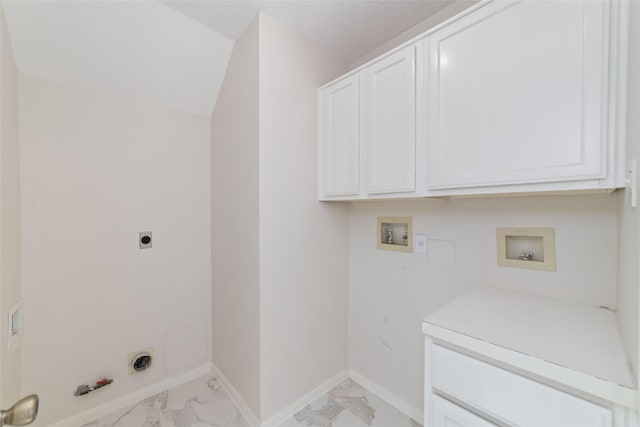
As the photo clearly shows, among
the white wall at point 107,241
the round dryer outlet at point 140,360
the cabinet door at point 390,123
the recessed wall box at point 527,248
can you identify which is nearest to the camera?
the recessed wall box at point 527,248

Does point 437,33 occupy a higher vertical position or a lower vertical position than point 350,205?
higher

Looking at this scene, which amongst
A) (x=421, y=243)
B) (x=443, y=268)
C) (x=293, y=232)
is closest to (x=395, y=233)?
(x=421, y=243)

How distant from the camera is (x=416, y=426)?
1444 millimetres

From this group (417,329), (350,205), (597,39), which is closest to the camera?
(597,39)

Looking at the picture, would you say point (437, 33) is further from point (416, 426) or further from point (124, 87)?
point (416, 426)

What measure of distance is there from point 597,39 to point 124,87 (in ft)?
7.42

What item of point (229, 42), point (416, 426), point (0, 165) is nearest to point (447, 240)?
point (416, 426)

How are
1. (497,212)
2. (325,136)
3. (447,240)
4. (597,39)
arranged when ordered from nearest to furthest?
(597,39)
(497,212)
(447,240)
(325,136)

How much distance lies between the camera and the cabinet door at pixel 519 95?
0.76 m

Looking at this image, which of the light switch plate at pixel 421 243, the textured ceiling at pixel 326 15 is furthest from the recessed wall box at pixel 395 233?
the textured ceiling at pixel 326 15

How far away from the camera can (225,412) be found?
1560mm

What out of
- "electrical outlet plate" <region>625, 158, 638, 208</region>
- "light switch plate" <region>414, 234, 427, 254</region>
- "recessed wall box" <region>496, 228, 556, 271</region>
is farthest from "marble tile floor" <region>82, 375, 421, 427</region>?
"electrical outlet plate" <region>625, 158, 638, 208</region>

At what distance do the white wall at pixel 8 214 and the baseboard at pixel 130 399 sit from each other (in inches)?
14.5

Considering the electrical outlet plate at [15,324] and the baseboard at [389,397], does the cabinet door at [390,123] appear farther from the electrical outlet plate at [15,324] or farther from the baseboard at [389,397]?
the electrical outlet plate at [15,324]
